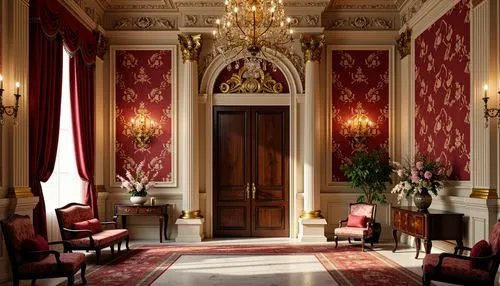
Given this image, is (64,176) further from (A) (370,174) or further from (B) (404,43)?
(B) (404,43)

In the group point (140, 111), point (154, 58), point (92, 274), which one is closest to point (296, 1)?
point (154, 58)

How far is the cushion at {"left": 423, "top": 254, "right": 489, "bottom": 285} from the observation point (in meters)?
5.53

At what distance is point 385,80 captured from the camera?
1109 centimetres

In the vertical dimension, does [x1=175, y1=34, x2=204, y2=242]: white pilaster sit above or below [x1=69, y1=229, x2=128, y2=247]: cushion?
above

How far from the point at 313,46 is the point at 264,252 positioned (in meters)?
4.01

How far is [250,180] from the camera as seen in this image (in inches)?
436

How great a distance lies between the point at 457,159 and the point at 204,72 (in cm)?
511

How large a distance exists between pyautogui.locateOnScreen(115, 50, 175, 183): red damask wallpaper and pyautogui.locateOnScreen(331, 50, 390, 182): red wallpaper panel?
10.5ft

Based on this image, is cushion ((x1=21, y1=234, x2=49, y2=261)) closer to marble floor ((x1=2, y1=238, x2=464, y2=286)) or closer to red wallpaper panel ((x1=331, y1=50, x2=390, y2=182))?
marble floor ((x1=2, y1=238, x2=464, y2=286))

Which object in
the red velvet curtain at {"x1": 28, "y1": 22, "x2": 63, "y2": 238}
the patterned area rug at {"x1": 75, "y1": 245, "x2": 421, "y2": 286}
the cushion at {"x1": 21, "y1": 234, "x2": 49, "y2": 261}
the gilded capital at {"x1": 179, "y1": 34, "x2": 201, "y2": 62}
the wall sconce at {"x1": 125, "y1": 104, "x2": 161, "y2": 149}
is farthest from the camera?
the wall sconce at {"x1": 125, "y1": 104, "x2": 161, "y2": 149}

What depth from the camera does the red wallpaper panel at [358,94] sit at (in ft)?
36.2

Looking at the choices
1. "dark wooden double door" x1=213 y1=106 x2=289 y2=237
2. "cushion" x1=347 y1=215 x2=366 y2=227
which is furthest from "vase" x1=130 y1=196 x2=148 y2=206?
"cushion" x1=347 y1=215 x2=366 y2=227

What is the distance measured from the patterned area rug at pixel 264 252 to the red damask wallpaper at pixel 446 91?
5.73 feet

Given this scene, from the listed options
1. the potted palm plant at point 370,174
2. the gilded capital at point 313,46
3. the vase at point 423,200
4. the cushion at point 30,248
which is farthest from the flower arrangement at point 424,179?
the cushion at point 30,248
